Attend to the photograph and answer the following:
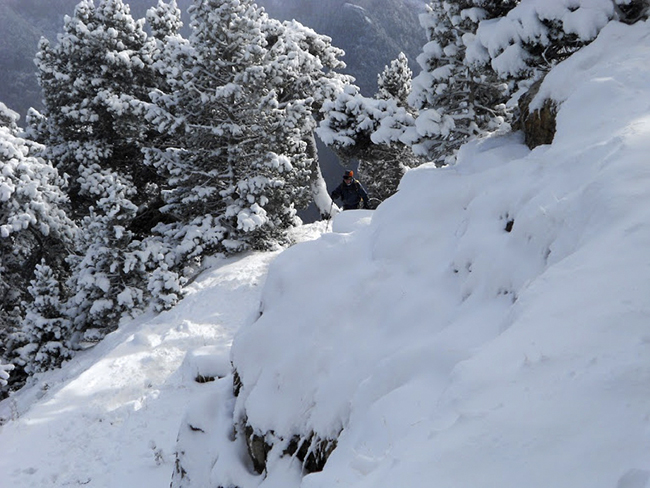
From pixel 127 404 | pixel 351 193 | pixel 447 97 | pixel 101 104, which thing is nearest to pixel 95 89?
pixel 101 104

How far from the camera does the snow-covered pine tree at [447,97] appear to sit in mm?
10023

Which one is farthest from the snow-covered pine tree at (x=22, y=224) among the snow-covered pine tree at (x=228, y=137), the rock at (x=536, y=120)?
the rock at (x=536, y=120)

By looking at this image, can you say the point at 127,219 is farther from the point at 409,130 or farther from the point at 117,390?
the point at 409,130

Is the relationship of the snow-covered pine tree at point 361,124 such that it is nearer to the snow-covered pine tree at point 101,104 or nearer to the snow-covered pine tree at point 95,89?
the snow-covered pine tree at point 101,104

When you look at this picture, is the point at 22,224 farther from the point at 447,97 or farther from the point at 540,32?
the point at 540,32

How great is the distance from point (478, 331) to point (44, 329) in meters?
16.9

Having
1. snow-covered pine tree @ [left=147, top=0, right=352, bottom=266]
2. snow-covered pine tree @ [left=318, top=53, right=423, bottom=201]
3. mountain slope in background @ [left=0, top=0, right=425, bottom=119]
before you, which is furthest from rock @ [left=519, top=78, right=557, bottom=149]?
mountain slope in background @ [left=0, top=0, right=425, bottom=119]

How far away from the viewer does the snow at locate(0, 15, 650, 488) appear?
88.2 inches

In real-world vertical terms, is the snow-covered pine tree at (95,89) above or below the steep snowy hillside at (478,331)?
above

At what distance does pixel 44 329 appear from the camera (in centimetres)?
1669

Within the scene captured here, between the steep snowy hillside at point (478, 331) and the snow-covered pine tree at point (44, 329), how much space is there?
12.3m

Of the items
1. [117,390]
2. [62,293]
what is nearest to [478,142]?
[117,390]

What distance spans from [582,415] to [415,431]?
1.03 meters

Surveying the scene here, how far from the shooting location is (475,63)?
8328 mm
